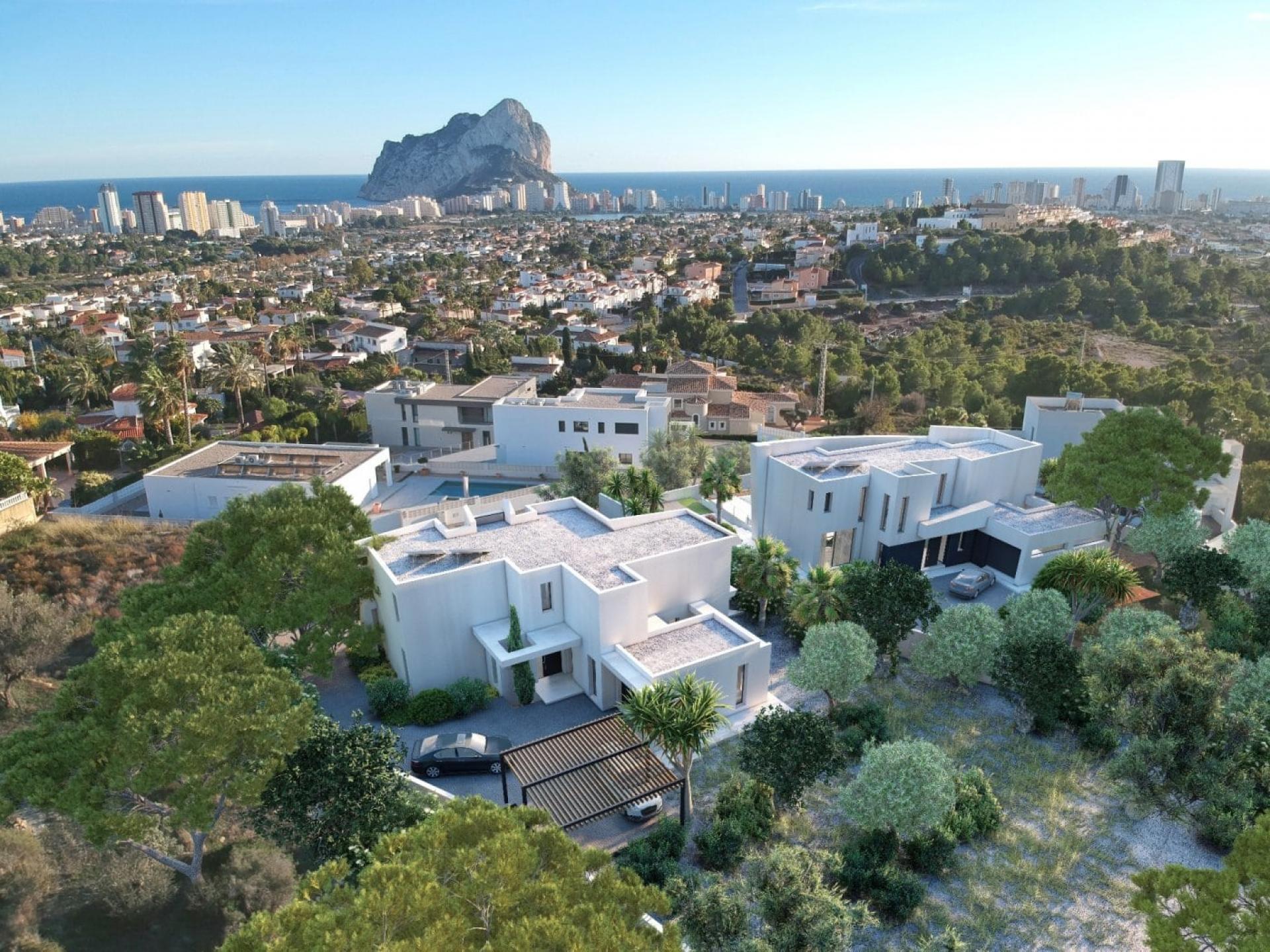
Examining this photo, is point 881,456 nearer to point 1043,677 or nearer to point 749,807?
point 1043,677

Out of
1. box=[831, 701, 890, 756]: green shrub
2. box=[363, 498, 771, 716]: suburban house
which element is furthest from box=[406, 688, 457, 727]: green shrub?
box=[831, 701, 890, 756]: green shrub

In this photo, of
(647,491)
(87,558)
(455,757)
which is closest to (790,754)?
(455,757)

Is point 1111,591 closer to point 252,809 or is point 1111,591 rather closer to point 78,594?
point 252,809

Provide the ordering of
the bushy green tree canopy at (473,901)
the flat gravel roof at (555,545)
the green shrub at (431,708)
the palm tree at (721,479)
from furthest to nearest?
the palm tree at (721,479) → the flat gravel roof at (555,545) → the green shrub at (431,708) → the bushy green tree canopy at (473,901)

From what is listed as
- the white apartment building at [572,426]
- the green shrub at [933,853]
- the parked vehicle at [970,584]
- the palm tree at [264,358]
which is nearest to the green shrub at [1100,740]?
the green shrub at [933,853]

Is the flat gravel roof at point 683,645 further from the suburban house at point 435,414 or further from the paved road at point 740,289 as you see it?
the paved road at point 740,289

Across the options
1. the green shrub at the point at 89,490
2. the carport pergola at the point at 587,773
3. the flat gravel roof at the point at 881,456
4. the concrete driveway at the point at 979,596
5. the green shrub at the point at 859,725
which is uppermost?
the flat gravel roof at the point at 881,456
